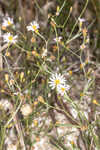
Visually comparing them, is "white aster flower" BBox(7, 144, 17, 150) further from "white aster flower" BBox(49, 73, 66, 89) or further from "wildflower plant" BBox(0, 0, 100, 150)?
"white aster flower" BBox(49, 73, 66, 89)

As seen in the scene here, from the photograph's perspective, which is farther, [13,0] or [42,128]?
[13,0]

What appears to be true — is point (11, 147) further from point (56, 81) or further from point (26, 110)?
point (56, 81)

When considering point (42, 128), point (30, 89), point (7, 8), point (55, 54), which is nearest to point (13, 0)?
point (7, 8)

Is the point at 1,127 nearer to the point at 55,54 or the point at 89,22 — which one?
the point at 55,54

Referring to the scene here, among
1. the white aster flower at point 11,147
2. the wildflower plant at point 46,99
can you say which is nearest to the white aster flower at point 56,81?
the wildflower plant at point 46,99

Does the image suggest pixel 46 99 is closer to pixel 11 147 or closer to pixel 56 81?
pixel 56 81

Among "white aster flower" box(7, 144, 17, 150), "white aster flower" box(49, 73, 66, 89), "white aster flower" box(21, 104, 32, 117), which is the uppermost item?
"white aster flower" box(49, 73, 66, 89)

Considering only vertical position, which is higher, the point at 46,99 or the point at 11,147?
the point at 46,99

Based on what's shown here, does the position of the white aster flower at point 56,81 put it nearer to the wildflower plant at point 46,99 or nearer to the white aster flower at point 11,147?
the wildflower plant at point 46,99

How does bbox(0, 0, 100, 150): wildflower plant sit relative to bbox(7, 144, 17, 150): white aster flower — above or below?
above

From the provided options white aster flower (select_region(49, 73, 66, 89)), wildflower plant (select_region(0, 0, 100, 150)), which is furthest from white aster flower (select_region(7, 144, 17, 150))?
white aster flower (select_region(49, 73, 66, 89))

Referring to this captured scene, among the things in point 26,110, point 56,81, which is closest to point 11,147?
point 26,110
